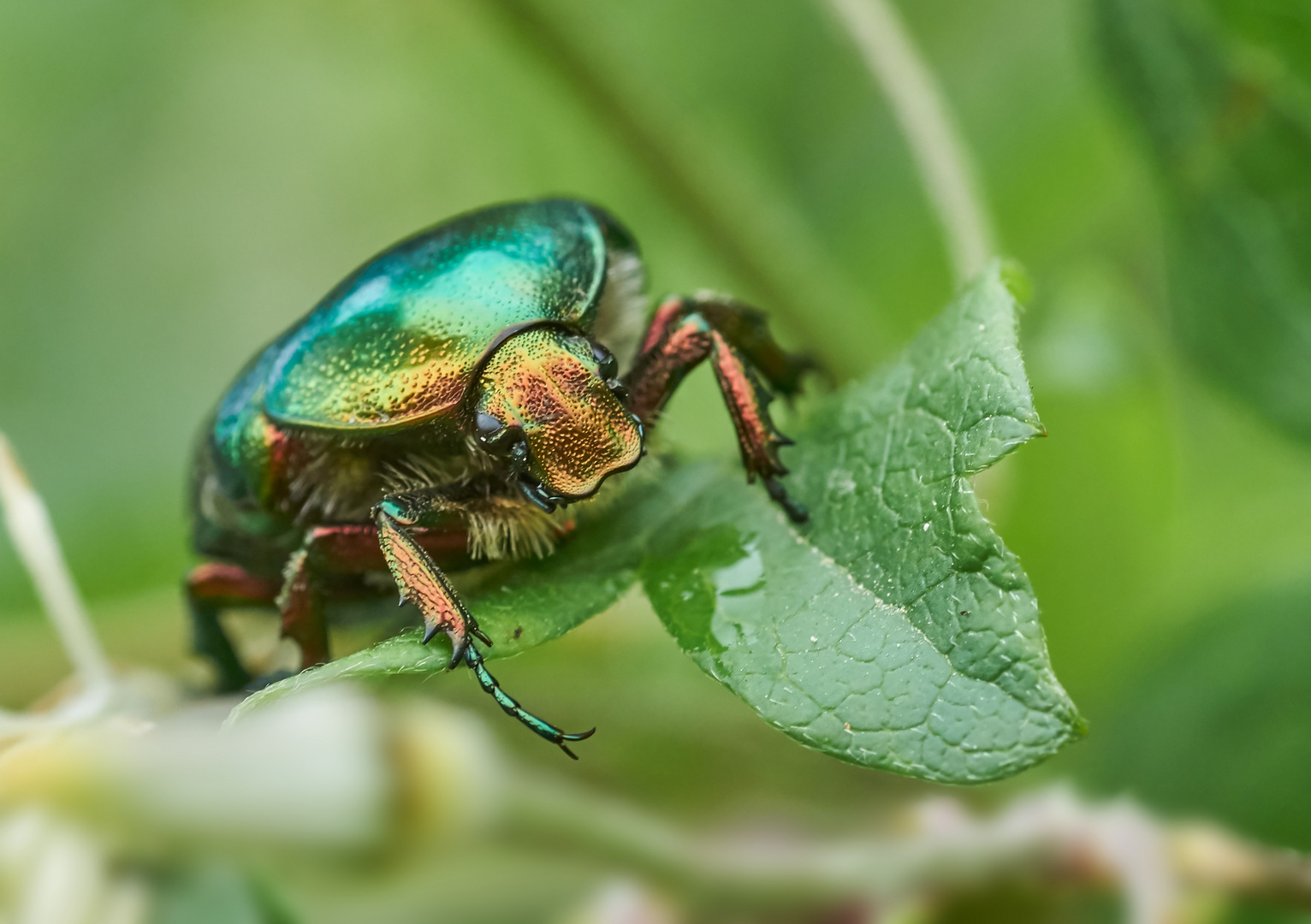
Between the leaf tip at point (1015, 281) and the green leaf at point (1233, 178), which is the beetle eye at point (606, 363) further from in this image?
the green leaf at point (1233, 178)

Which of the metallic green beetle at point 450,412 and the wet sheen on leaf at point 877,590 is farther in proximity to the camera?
the metallic green beetle at point 450,412

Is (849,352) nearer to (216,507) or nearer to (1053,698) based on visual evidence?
(216,507)

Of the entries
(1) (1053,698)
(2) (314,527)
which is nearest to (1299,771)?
(1) (1053,698)

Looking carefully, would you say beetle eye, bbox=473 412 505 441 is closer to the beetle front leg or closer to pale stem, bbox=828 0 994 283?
the beetle front leg

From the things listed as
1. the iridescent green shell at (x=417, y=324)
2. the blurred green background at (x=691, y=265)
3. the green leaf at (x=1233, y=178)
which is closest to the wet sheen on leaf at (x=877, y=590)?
the blurred green background at (x=691, y=265)

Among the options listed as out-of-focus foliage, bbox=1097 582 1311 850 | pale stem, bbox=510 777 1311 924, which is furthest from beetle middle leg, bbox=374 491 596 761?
out-of-focus foliage, bbox=1097 582 1311 850

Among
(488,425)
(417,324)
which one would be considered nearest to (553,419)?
(488,425)

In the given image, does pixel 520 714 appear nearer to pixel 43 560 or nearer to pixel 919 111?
pixel 43 560
